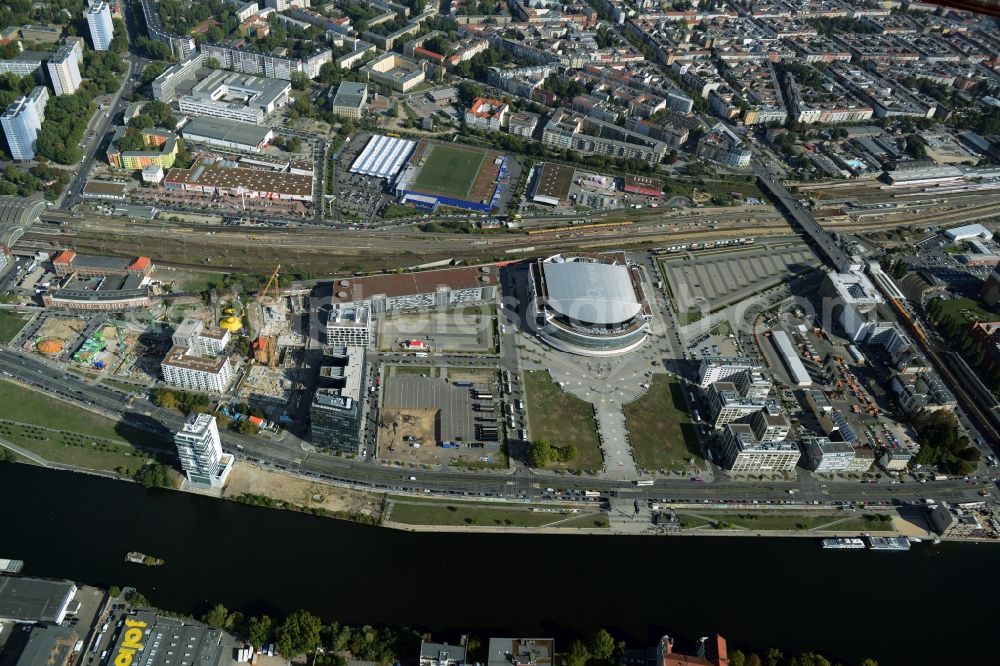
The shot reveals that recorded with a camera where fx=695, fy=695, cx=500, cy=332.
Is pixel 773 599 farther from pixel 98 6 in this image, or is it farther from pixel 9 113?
pixel 98 6

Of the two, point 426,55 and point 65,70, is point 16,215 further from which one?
point 426,55

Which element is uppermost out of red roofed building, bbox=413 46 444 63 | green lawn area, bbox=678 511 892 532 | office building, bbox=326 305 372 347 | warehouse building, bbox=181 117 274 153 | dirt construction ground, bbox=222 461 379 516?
red roofed building, bbox=413 46 444 63

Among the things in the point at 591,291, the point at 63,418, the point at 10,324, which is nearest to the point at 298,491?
the point at 63,418

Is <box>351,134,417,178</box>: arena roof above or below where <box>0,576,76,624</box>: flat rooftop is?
above

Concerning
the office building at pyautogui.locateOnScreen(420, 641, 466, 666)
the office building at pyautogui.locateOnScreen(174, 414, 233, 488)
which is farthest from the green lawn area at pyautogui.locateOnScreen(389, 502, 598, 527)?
the office building at pyautogui.locateOnScreen(174, 414, 233, 488)

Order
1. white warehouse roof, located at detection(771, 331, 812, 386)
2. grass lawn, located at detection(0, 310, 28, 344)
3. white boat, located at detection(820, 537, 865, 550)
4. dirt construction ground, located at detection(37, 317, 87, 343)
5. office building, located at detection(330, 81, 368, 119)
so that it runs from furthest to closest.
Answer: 1. office building, located at detection(330, 81, 368, 119)
2. white warehouse roof, located at detection(771, 331, 812, 386)
3. dirt construction ground, located at detection(37, 317, 87, 343)
4. grass lawn, located at detection(0, 310, 28, 344)
5. white boat, located at detection(820, 537, 865, 550)

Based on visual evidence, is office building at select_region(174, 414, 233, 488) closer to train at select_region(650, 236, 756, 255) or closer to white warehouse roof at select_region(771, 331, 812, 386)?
white warehouse roof at select_region(771, 331, 812, 386)
